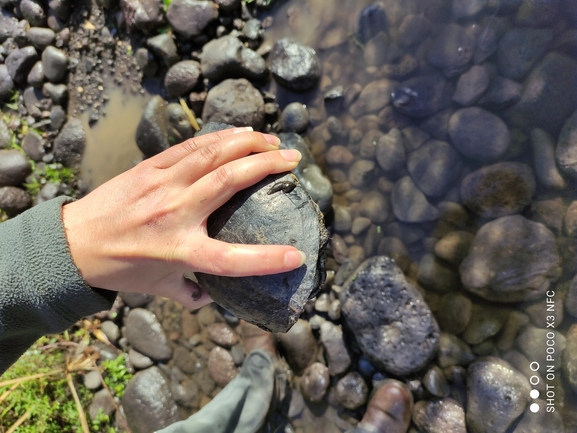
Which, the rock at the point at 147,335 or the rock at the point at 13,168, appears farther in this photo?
the rock at the point at 13,168

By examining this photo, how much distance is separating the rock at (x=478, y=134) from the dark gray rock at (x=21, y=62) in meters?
4.01

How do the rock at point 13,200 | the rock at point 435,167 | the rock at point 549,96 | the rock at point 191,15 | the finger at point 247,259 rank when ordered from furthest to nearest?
the rock at point 13,200 < the rock at point 191,15 < the rock at point 435,167 < the rock at point 549,96 < the finger at point 247,259

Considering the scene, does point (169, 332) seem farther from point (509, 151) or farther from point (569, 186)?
point (569, 186)

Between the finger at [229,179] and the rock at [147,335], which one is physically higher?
the finger at [229,179]

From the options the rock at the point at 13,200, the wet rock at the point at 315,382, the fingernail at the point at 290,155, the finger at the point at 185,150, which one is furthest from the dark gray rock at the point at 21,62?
the wet rock at the point at 315,382

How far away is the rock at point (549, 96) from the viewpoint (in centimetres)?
267

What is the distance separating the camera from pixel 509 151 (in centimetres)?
283

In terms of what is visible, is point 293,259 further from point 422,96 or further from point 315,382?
point 422,96

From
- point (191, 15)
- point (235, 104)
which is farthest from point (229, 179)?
point (191, 15)

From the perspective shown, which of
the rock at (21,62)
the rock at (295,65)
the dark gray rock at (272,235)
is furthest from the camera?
the rock at (21,62)

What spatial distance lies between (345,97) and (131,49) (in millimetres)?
2074

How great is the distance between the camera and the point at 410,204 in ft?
10.1

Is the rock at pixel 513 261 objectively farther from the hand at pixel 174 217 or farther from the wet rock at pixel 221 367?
the wet rock at pixel 221 367

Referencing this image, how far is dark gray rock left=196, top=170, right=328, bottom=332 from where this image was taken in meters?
1.71
